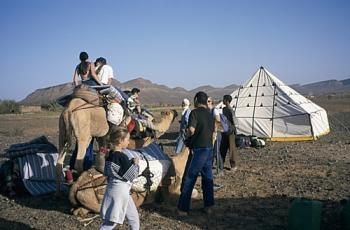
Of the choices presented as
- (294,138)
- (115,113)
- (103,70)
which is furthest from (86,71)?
(294,138)

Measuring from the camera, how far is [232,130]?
9438 millimetres

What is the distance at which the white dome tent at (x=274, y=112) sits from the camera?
1551cm

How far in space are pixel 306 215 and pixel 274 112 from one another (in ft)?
37.3

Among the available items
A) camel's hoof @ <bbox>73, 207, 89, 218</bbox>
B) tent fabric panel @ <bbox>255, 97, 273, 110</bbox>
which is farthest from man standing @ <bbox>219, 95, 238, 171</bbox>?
tent fabric panel @ <bbox>255, 97, 273, 110</bbox>

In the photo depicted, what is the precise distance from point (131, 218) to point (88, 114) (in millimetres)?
3028

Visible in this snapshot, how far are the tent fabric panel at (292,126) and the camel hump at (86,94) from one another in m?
9.70

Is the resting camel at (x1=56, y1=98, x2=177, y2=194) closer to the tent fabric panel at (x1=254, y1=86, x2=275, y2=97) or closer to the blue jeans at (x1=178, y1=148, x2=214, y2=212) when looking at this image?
the blue jeans at (x1=178, y1=148, x2=214, y2=212)

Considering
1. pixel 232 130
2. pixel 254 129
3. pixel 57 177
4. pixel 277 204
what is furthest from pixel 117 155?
pixel 254 129

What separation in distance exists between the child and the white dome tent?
10478mm

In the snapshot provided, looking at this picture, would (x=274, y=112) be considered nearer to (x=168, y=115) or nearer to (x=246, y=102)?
(x=246, y=102)

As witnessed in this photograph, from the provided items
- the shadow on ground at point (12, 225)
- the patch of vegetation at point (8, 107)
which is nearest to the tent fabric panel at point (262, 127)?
the shadow on ground at point (12, 225)

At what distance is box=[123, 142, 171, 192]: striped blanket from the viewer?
640 cm

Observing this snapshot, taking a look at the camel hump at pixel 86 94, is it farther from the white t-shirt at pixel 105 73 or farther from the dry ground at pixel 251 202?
the dry ground at pixel 251 202

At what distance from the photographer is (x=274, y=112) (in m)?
16.1
